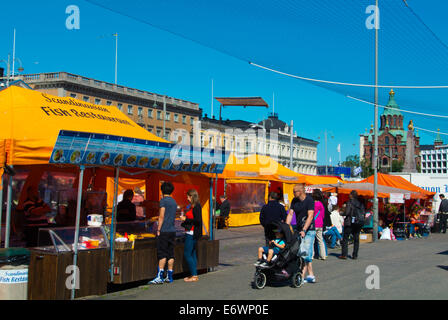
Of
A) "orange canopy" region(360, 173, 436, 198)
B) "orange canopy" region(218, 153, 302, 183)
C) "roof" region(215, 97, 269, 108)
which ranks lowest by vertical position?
"orange canopy" region(360, 173, 436, 198)

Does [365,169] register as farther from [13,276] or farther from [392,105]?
[13,276]

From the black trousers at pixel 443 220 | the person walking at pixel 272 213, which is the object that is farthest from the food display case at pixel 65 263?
the black trousers at pixel 443 220

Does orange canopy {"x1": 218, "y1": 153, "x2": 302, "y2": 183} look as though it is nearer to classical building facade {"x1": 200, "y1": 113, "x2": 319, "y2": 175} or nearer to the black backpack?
the black backpack

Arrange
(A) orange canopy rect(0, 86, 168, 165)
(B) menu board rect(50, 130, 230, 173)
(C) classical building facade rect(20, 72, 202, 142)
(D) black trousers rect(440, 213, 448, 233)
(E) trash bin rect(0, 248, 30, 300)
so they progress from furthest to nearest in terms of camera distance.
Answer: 1. (C) classical building facade rect(20, 72, 202, 142)
2. (D) black trousers rect(440, 213, 448, 233)
3. (A) orange canopy rect(0, 86, 168, 165)
4. (B) menu board rect(50, 130, 230, 173)
5. (E) trash bin rect(0, 248, 30, 300)

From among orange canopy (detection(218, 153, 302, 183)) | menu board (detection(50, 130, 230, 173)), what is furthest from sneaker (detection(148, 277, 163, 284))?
orange canopy (detection(218, 153, 302, 183))

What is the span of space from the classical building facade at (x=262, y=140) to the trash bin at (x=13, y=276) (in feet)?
189

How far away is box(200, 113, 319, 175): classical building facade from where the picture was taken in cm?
8338

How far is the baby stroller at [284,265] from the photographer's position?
932 cm

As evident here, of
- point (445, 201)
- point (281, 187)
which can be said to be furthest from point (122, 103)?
point (445, 201)

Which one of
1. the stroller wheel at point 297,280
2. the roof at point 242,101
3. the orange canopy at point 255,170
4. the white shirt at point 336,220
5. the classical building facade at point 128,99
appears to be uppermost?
the classical building facade at point 128,99

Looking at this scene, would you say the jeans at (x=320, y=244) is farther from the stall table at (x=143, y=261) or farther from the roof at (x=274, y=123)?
the roof at (x=274, y=123)

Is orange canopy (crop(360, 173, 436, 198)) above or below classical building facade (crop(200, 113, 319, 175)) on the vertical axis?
below

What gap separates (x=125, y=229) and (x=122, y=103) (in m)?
68.5

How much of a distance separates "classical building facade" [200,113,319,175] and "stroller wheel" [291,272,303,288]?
56.2 m
